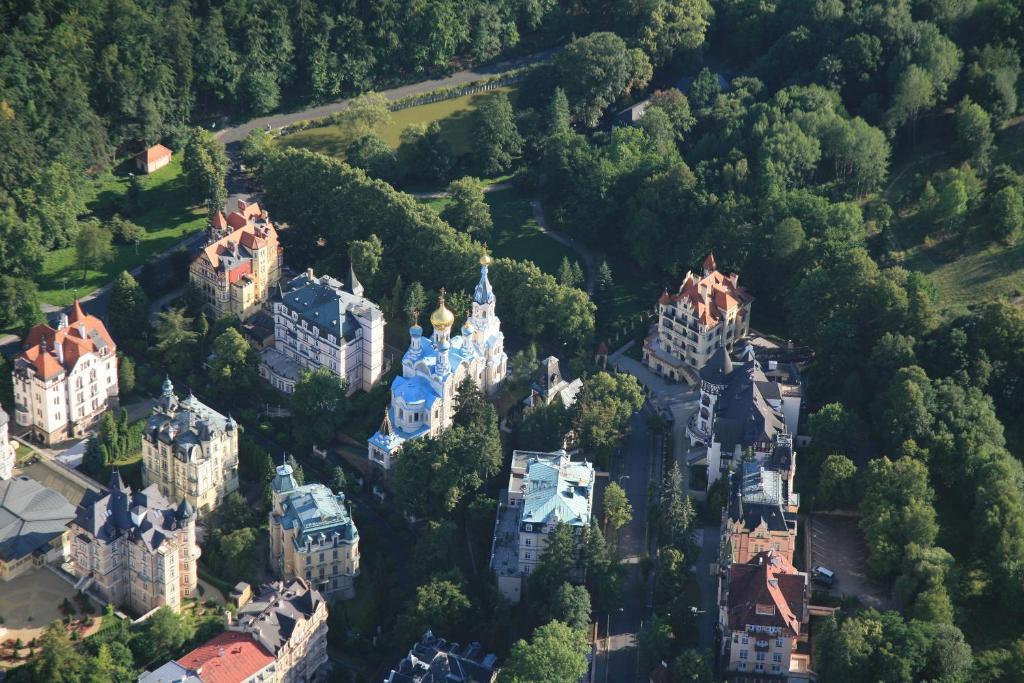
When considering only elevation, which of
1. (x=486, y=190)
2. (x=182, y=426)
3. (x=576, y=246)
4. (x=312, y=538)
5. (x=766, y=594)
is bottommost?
(x=766, y=594)

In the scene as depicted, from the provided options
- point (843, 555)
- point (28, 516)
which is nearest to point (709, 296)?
point (843, 555)

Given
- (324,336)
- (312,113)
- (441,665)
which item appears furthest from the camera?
(312,113)

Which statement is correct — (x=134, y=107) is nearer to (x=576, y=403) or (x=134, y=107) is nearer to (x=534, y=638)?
(x=576, y=403)

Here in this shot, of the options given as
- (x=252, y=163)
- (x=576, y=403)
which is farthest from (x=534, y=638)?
(x=252, y=163)

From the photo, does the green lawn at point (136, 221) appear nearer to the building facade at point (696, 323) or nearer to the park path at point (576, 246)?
the park path at point (576, 246)

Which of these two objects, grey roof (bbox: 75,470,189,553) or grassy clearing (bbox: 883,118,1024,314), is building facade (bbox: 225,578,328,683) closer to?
grey roof (bbox: 75,470,189,553)

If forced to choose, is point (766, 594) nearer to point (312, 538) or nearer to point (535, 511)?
point (535, 511)

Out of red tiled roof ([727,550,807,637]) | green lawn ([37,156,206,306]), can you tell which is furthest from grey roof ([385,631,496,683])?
green lawn ([37,156,206,306])
